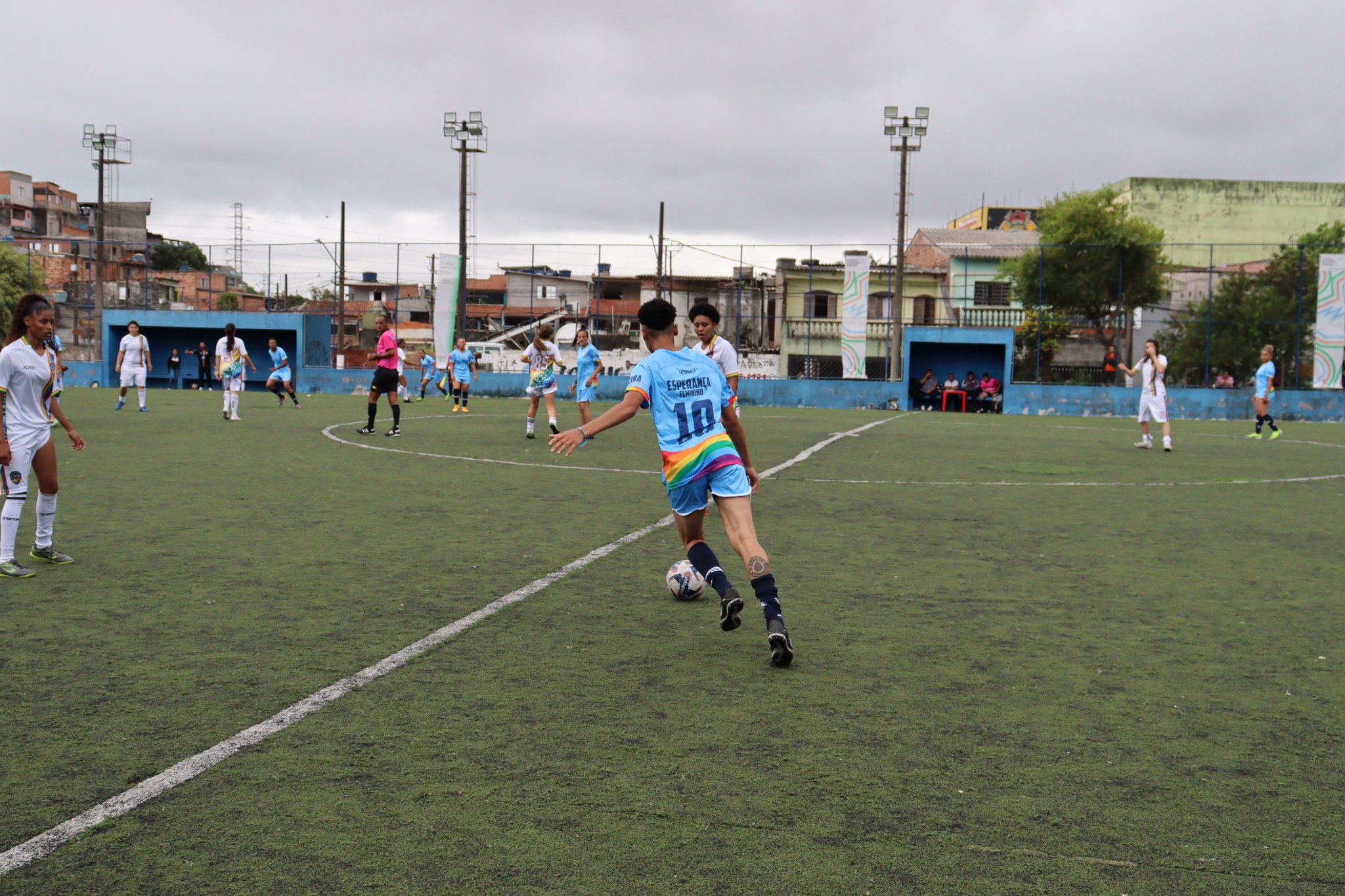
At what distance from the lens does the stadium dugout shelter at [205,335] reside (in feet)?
153

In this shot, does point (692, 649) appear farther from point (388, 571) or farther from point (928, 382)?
point (928, 382)

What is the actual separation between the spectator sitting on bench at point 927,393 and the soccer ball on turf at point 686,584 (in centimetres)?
3246

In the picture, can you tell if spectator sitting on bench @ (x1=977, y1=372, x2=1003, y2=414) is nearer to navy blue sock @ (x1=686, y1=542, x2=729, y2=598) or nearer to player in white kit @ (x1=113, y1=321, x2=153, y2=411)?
player in white kit @ (x1=113, y1=321, x2=153, y2=411)

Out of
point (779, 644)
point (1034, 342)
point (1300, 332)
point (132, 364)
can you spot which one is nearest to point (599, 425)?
point (779, 644)

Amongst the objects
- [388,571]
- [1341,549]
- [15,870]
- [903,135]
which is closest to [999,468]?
[1341,549]

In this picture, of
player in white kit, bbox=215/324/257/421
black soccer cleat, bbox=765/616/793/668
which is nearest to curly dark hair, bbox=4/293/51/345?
black soccer cleat, bbox=765/616/793/668

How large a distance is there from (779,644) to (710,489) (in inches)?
42.6

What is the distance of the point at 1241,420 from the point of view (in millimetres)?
35000

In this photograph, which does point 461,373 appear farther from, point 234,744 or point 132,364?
point 234,744

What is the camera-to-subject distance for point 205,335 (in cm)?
4866

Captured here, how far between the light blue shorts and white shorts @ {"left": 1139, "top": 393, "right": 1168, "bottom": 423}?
15630 mm

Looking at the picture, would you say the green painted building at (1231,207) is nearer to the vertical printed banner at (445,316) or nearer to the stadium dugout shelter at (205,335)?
the vertical printed banner at (445,316)

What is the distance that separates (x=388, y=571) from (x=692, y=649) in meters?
2.84

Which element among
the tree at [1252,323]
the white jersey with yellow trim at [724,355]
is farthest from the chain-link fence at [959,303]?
the white jersey with yellow trim at [724,355]
